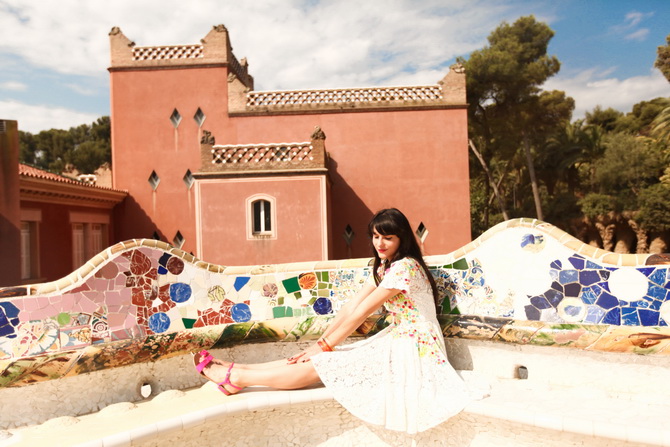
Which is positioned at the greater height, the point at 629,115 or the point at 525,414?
the point at 629,115

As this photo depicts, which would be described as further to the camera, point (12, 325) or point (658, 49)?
point (658, 49)

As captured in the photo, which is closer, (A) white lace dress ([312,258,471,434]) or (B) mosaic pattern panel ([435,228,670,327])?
(A) white lace dress ([312,258,471,434])

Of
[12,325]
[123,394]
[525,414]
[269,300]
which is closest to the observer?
[525,414]

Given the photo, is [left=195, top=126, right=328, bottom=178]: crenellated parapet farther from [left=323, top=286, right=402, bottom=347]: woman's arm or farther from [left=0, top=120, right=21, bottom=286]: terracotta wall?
[left=323, top=286, right=402, bottom=347]: woman's arm

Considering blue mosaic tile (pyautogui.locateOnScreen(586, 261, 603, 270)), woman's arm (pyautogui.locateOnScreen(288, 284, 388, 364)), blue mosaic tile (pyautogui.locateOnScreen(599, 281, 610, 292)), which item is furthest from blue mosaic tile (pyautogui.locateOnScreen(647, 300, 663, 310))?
woman's arm (pyautogui.locateOnScreen(288, 284, 388, 364))

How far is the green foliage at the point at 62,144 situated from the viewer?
115 feet

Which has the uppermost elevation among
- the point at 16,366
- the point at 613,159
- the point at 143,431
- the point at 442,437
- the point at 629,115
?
the point at 629,115

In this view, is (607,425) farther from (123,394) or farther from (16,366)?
(16,366)

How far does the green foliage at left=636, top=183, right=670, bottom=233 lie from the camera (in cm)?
1905

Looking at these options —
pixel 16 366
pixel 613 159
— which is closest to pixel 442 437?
pixel 16 366

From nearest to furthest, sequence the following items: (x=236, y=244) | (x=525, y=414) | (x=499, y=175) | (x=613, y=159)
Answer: (x=525, y=414), (x=236, y=244), (x=613, y=159), (x=499, y=175)

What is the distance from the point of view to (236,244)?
1189 centimetres

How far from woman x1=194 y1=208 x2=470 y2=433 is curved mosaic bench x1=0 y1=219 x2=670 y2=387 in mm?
577

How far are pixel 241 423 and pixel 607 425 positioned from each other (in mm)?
2067
